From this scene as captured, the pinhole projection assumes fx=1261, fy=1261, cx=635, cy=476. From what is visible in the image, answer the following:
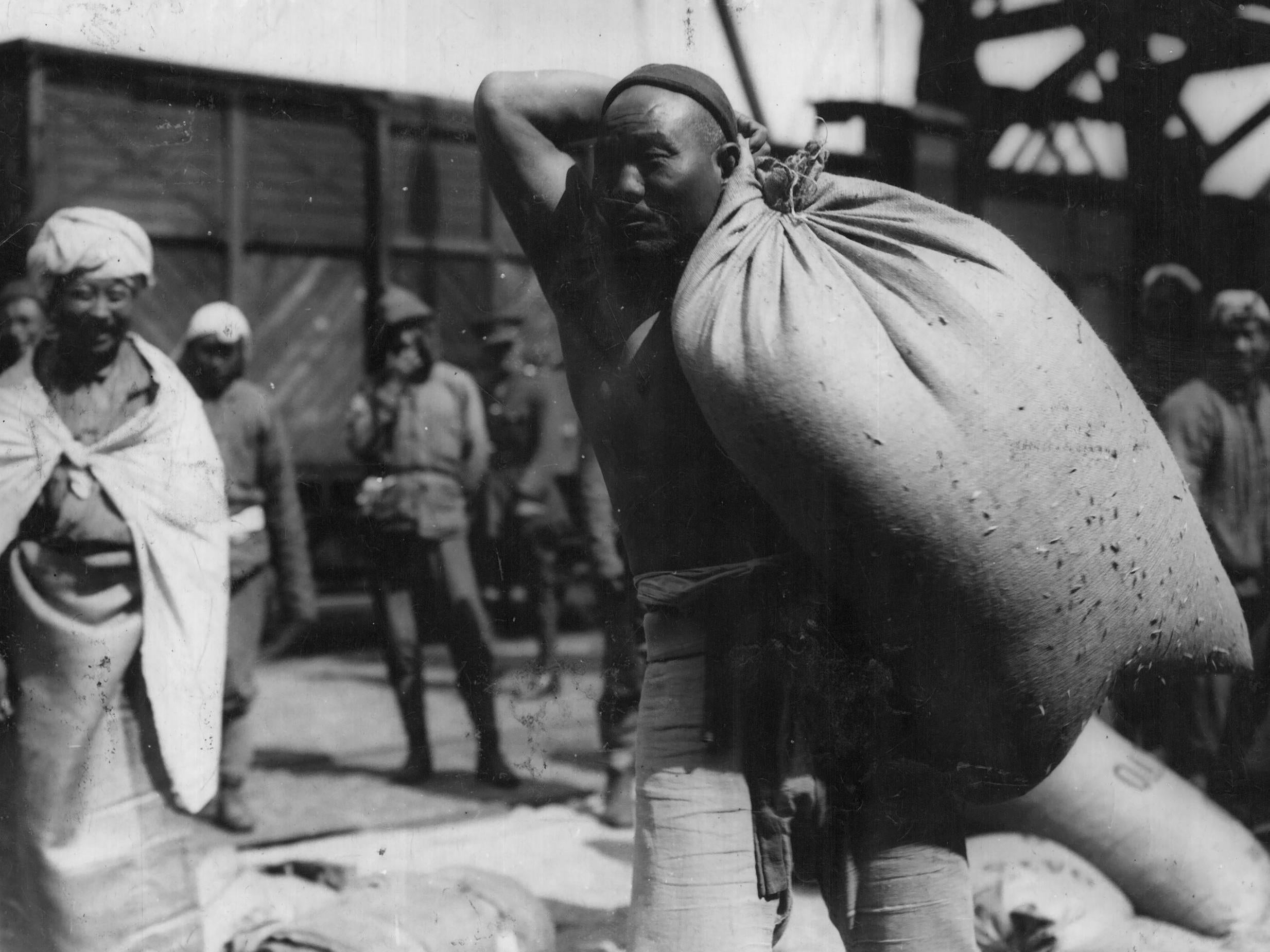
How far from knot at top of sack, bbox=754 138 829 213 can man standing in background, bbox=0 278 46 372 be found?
1.99 m

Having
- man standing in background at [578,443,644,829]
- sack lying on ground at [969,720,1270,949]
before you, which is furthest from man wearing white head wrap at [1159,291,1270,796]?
man standing in background at [578,443,644,829]

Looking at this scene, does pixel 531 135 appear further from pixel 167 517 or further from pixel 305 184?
pixel 305 184

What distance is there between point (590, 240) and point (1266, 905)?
2819 millimetres

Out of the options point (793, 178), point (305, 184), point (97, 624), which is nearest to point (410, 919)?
point (97, 624)

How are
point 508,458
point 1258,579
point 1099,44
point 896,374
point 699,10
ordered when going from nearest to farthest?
point 896,374 < point 699,10 < point 1099,44 < point 1258,579 < point 508,458

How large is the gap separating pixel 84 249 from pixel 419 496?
1.87 m

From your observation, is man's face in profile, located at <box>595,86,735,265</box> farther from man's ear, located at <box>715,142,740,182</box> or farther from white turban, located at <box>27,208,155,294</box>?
white turban, located at <box>27,208,155,294</box>

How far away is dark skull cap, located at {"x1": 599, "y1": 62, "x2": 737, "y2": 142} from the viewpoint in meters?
2.23

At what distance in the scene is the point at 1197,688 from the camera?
→ 4.23 metres

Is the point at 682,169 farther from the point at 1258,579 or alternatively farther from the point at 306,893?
the point at 1258,579

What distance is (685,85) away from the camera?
87.7 inches

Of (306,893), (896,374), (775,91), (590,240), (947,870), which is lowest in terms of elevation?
(306,893)

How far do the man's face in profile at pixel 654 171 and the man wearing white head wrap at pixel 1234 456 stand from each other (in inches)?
90.4

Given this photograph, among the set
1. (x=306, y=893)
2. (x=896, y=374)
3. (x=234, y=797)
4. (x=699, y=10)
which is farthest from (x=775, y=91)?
(x=234, y=797)
